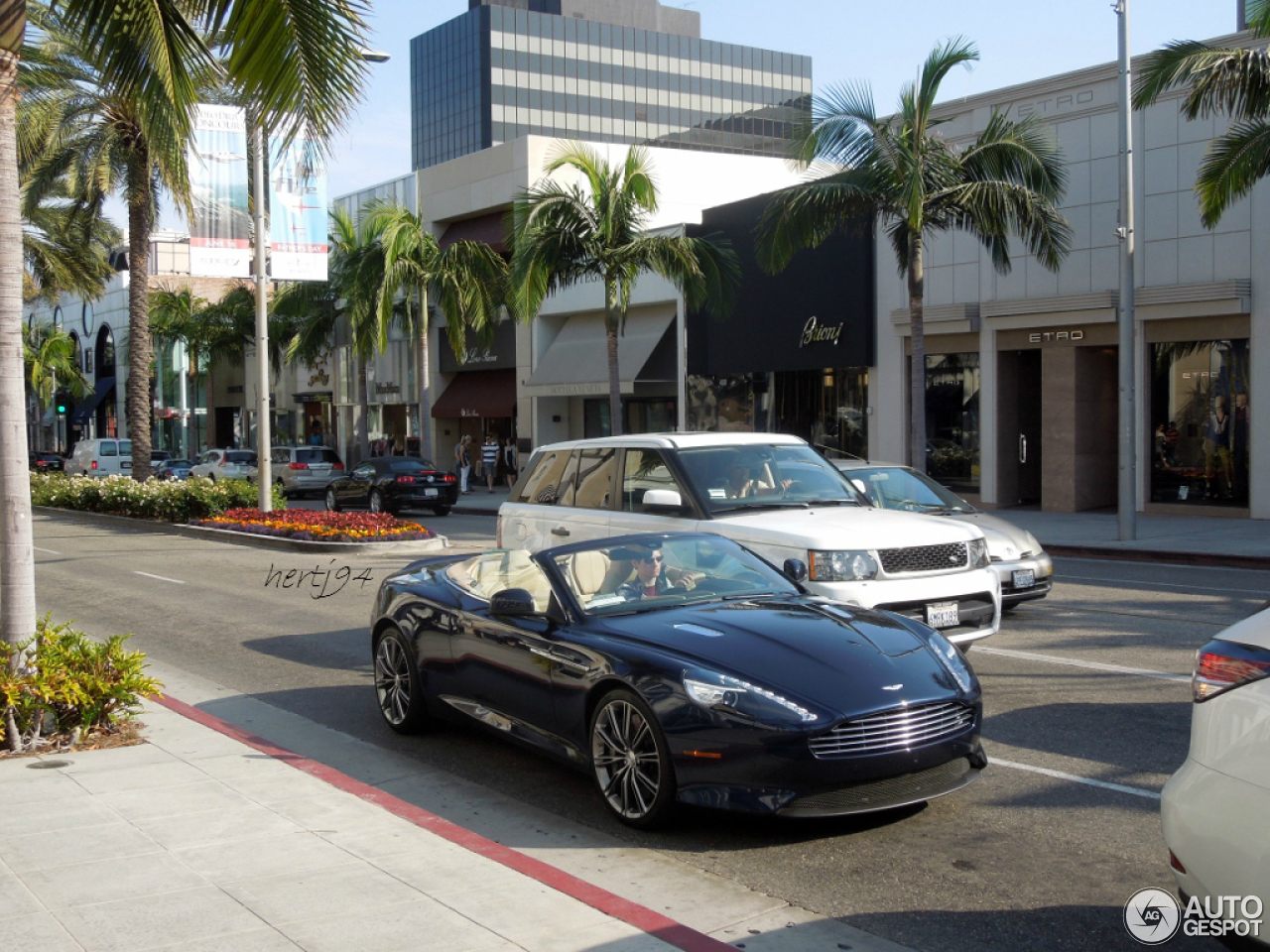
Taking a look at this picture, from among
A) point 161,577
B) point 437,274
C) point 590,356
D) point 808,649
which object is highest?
point 437,274

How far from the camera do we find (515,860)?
5.40 meters

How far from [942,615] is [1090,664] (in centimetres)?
182

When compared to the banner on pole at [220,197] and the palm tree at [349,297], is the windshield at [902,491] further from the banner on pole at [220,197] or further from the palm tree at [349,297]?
the palm tree at [349,297]

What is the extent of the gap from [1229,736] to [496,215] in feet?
138

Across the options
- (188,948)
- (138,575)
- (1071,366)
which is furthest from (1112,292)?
(188,948)

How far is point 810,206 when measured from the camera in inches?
864

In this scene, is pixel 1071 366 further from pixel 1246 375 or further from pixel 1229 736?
pixel 1229 736

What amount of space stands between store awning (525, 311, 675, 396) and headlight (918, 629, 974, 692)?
→ 28.4 metres

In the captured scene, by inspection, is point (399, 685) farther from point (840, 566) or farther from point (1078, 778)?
point (1078, 778)

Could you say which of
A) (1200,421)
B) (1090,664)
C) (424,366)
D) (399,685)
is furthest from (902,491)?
(424,366)

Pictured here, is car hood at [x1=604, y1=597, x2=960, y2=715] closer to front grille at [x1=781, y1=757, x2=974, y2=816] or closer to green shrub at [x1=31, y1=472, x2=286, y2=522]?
front grille at [x1=781, y1=757, x2=974, y2=816]

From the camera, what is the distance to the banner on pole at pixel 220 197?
19453mm

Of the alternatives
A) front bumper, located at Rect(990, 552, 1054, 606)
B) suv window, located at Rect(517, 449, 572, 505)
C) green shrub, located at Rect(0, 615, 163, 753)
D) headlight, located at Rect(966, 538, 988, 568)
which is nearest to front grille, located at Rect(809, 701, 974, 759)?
headlight, located at Rect(966, 538, 988, 568)

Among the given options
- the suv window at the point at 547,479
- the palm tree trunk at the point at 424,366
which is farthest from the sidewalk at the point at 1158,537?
the palm tree trunk at the point at 424,366
